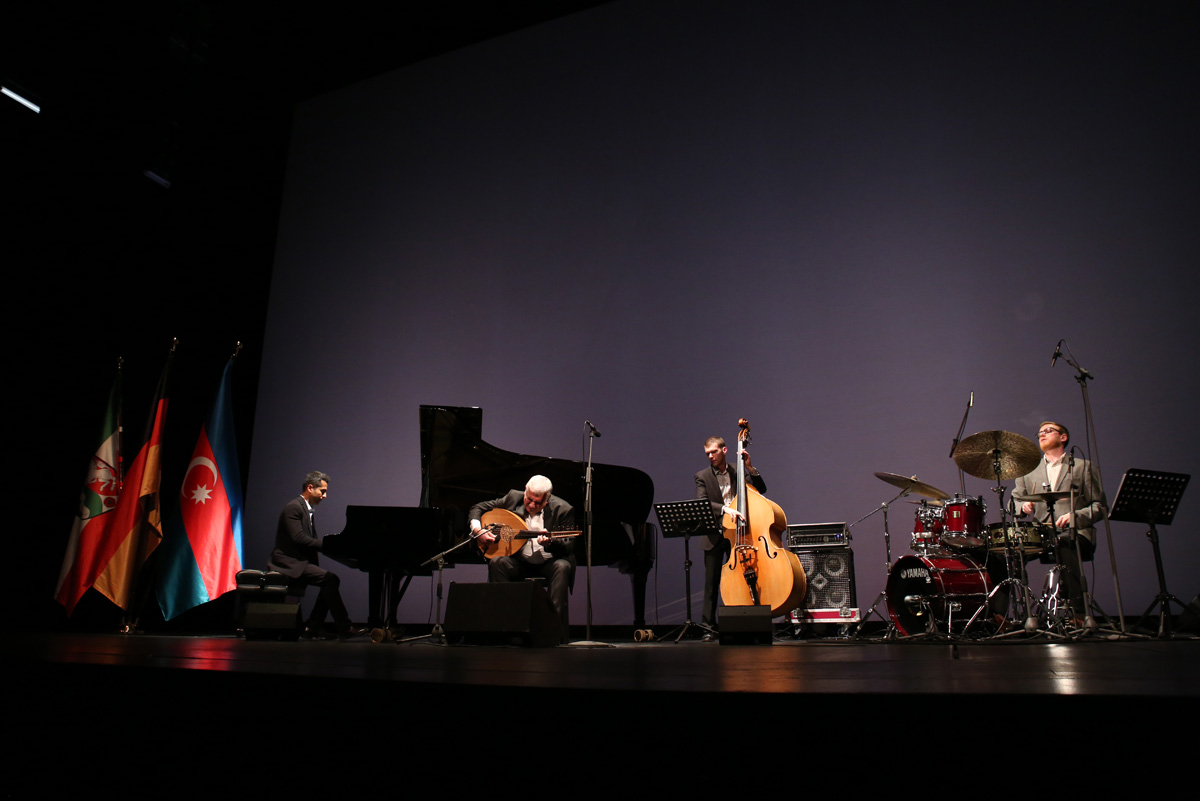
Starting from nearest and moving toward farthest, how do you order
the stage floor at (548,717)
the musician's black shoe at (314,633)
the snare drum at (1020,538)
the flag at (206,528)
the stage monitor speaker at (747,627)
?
the stage floor at (548,717) → the stage monitor speaker at (747,627) → the snare drum at (1020,538) → the musician's black shoe at (314,633) → the flag at (206,528)

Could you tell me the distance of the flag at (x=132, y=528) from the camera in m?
5.93

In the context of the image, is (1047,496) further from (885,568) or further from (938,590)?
(885,568)

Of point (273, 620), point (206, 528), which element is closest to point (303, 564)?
point (206, 528)

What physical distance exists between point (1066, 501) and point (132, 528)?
21.4 feet

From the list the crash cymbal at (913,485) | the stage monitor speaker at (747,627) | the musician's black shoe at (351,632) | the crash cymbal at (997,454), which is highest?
the crash cymbal at (997,454)

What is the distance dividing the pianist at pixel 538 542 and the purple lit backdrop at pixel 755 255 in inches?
54.7

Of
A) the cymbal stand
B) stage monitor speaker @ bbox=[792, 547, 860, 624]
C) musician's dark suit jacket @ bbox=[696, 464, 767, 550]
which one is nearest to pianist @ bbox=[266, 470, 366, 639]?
musician's dark suit jacket @ bbox=[696, 464, 767, 550]

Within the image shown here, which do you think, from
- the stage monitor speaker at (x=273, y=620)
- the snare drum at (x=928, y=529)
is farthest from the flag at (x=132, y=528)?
the snare drum at (x=928, y=529)

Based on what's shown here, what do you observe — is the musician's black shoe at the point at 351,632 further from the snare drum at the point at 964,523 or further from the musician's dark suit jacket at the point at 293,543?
the snare drum at the point at 964,523

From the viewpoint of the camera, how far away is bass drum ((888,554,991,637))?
459 cm

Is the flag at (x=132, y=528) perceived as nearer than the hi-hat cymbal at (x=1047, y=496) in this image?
No

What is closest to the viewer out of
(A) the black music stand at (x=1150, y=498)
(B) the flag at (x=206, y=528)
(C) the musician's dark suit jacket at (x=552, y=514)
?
(A) the black music stand at (x=1150, y=498)

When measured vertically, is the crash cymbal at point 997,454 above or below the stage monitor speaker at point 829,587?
above

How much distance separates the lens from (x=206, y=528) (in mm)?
6195
